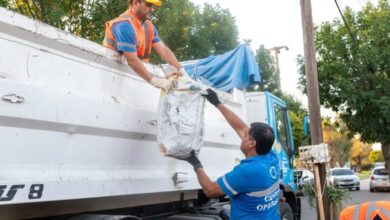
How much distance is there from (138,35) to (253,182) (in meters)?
1.77

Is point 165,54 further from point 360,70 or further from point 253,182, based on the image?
point 360,70

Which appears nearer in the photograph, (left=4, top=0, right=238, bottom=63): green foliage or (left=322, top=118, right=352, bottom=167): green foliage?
(left=4, top=0, right=238, bottom=63): green foliage

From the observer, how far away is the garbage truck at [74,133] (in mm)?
2740

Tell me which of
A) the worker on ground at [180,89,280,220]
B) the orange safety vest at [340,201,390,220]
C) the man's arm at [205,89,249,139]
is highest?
the man's arm at [205,89,249,139]

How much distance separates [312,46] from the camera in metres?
9.66

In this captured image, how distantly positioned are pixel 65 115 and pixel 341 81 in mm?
16565

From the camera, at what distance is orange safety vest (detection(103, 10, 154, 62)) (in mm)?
4050

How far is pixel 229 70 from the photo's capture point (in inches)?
235

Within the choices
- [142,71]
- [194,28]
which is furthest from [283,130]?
[194,28]

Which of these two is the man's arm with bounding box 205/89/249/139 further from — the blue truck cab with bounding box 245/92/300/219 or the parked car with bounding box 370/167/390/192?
the parked car with bounding box 370/167/390/192

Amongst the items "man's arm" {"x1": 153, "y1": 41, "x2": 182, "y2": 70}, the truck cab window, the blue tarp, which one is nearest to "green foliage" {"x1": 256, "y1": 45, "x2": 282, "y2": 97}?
the truck cab window

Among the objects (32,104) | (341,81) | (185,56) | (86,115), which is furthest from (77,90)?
(341,81)

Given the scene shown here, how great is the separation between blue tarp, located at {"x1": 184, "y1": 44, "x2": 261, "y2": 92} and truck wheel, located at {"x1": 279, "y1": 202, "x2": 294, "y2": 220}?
176 centimetres

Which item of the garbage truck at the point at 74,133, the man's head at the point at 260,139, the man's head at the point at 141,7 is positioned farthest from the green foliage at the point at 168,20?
the man's head at the point at 260,139
